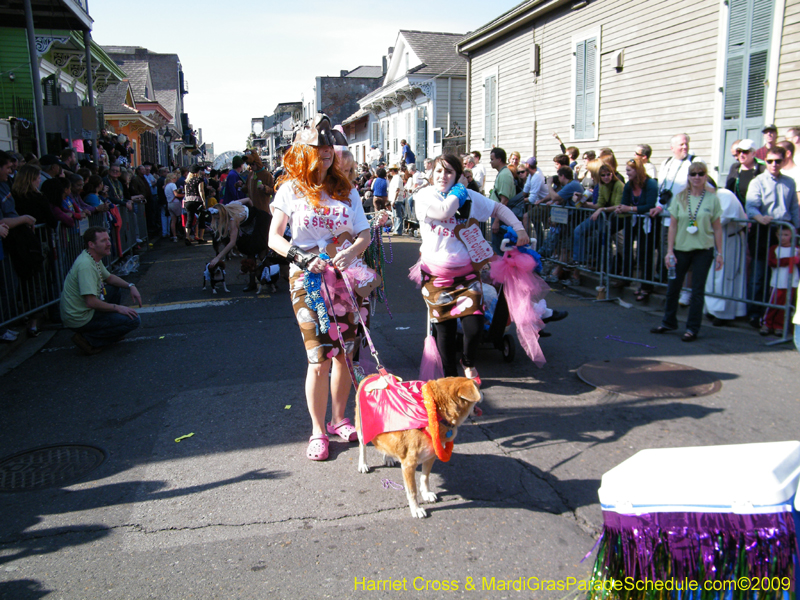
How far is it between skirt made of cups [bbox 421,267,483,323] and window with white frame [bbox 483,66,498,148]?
48.1 feet

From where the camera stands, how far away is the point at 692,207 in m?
6.52

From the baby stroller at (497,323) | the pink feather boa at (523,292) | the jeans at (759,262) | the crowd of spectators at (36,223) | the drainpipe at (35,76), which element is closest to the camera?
the pink feather boa at (523,292)

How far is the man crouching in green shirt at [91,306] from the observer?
652 cm

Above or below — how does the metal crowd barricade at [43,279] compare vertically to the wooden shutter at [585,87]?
below

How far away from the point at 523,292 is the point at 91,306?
4.56m

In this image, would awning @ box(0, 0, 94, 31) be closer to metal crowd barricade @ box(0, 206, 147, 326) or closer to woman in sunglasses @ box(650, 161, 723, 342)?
metal crowd barricade @ box(0, 206, 147, 326)

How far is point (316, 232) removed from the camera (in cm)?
388

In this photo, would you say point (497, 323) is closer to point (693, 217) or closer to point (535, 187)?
point (693, 217)

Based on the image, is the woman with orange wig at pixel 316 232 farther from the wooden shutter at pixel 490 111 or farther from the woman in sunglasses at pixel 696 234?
the wooden shutter at pixel 490 111

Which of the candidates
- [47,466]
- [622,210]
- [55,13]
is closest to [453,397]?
[47,466]

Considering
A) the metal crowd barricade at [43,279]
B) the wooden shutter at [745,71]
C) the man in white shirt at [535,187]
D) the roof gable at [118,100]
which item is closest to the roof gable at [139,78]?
the roof gable at [118,100]

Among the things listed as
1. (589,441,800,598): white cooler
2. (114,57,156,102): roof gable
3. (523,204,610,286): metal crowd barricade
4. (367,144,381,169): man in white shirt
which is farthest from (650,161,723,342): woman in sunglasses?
(114,57,156,102): roof gable

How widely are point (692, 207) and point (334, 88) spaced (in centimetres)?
4964

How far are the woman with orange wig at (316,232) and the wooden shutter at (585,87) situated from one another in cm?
1084
